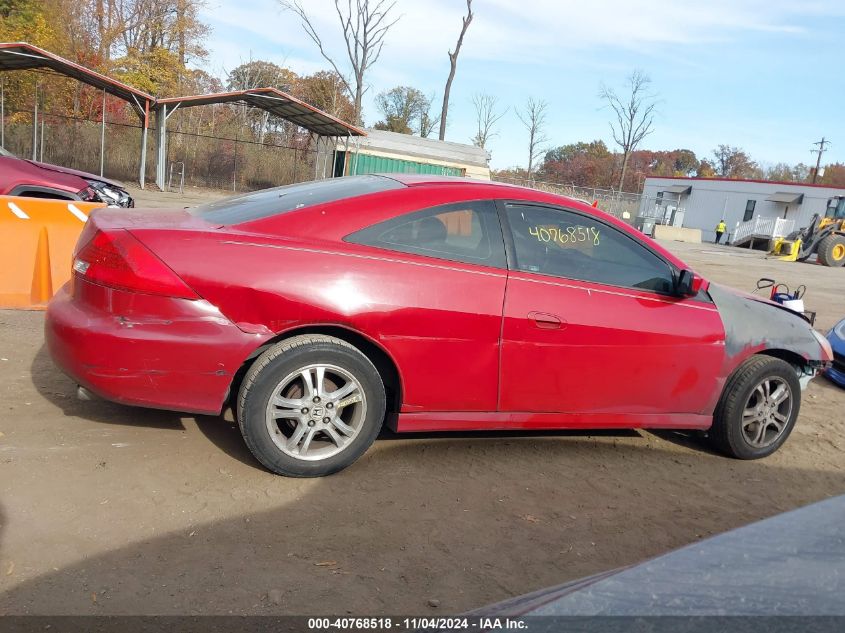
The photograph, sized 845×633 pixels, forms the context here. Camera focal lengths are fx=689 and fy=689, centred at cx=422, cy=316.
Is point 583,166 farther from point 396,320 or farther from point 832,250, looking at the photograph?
point 396,320

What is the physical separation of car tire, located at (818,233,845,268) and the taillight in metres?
27.3

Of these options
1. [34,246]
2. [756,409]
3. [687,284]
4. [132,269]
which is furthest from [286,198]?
[34,246]

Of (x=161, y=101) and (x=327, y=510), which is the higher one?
(x=161, y=101)


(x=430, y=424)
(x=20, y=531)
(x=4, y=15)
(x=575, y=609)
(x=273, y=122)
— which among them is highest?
(x=4, y=15)

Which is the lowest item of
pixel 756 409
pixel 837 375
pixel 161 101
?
pixel 837 375

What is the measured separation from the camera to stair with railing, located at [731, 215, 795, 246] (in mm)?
37094

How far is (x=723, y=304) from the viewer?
13.8ft

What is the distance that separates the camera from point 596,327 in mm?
3771

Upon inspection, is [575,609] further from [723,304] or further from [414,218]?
[723,304]

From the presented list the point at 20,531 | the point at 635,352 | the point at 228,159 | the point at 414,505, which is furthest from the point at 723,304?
the point at 228,159

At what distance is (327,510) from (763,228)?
40.5 metres

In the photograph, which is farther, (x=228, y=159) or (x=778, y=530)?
(x=228, y=159)

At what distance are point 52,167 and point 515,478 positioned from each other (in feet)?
25.5

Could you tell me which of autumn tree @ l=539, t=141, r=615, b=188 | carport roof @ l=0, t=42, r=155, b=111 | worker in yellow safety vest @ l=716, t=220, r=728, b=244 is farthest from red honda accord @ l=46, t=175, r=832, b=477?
autumn tree @ l=539, t=141, r=615, b=188
